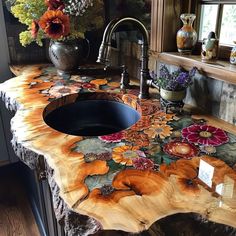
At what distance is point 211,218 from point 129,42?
1.20 metres

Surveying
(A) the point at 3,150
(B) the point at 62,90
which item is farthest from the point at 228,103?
(A) the point at 3,150

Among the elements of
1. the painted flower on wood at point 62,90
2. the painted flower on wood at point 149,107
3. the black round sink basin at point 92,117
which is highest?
the painted flower on wood at point 62,90

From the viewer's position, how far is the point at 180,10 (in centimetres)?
127

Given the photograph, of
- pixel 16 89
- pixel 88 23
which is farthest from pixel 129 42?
pixel 16 89

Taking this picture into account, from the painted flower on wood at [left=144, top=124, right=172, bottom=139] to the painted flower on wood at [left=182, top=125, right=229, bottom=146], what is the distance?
53mm

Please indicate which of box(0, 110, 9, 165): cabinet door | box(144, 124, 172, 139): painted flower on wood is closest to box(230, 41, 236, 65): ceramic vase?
box(144, 124, 172, 139): painted flower on wood

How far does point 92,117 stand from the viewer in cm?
141

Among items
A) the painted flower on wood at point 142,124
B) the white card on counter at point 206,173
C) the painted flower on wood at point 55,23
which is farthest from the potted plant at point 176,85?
the painted flower on wood at point 55,23

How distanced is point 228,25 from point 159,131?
530mm

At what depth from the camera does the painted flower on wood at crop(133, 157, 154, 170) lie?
770 mm

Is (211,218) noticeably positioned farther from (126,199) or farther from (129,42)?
(129,42)

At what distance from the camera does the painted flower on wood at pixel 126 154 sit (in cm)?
80

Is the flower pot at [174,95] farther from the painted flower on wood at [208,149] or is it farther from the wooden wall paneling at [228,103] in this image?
the painted flower on wood at [208,149]

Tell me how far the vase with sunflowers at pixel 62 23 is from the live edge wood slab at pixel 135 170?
1.40ft
